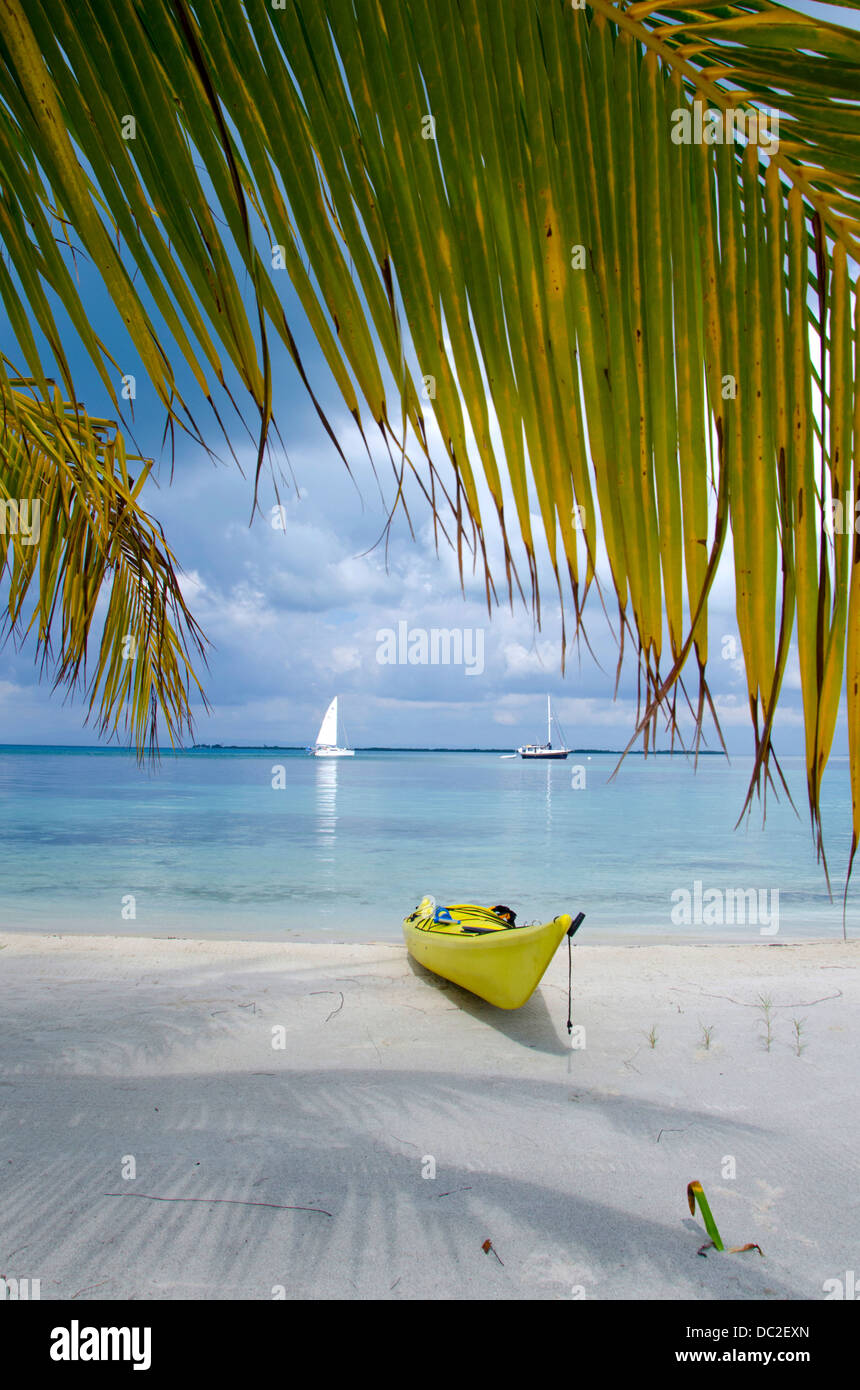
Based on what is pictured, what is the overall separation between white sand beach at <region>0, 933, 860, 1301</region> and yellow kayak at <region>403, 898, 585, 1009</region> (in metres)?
0.26

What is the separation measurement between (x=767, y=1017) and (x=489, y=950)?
217 centimetres

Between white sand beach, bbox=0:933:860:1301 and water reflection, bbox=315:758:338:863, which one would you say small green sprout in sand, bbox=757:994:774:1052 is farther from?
water reflection, bbox=315:758:338:863

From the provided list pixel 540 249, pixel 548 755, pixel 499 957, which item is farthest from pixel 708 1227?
pixel 548 755

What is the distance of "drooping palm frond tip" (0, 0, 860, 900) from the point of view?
0.61 metres

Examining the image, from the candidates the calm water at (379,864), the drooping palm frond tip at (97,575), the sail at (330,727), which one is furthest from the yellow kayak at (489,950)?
the sail at (330,727)

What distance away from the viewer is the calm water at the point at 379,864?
1126cm

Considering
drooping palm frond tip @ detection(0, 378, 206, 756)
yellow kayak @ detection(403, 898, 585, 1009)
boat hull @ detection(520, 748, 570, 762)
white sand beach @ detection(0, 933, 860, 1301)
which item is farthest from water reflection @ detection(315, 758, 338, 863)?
boat hull @ detection(520, 748, 570, 762)

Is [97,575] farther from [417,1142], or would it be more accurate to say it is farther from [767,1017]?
[767,1017]

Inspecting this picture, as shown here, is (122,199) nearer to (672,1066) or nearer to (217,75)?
(217,75)

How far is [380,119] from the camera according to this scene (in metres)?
0.64

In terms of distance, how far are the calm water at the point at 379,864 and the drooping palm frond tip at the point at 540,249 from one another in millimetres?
4048

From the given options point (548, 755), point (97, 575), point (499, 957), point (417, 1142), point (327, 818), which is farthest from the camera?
point (548, 755)

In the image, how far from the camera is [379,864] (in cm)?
1638

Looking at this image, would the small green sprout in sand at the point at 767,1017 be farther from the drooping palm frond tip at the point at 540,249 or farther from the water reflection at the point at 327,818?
the water reflection at the point at 327,818
